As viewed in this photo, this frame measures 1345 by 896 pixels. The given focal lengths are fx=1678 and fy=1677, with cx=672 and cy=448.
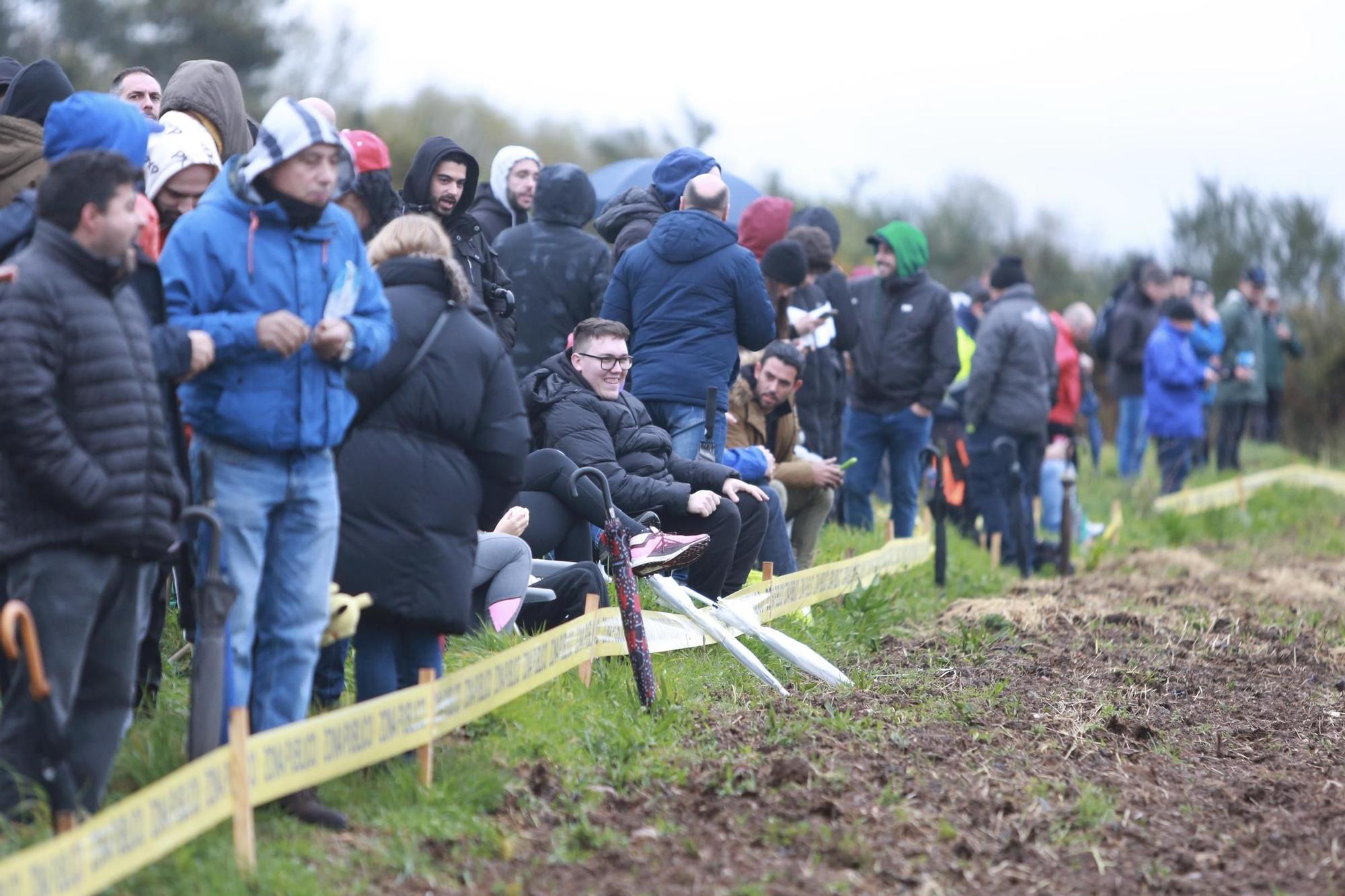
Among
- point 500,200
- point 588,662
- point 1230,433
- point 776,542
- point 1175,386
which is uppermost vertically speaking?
point 500,200

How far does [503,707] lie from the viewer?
6.38 metres

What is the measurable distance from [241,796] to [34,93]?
3404mm

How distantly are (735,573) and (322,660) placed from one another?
3.30 m

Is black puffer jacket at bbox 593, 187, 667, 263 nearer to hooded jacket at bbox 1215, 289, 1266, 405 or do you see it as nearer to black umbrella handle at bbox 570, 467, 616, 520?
black umbrella handle at bbox 570, 467, 616, 520

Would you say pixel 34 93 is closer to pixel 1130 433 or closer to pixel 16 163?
pixel 16 163

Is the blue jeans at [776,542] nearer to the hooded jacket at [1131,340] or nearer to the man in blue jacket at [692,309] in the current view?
the man in blue jacket at [692,309]

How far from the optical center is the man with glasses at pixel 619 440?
804 centimetres

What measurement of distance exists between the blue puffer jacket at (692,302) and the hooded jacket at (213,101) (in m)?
2.52

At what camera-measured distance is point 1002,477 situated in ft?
43.6

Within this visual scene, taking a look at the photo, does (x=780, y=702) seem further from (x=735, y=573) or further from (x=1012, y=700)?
(x=735, y=573)

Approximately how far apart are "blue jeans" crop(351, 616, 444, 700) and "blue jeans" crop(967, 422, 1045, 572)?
26.2ft

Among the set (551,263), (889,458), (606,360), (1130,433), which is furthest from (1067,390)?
(606,360)

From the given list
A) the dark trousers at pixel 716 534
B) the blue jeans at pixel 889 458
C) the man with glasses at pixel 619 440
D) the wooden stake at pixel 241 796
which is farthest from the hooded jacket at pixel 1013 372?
the wooden stake at pixel 241 796

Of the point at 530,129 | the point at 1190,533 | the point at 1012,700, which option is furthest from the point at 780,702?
the point at 530,129
